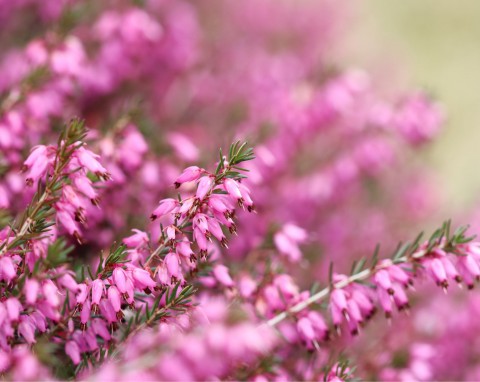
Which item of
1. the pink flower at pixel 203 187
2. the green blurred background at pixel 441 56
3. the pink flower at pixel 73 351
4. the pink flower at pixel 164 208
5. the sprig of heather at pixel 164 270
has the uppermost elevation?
the green blurred background at pixel 441 56

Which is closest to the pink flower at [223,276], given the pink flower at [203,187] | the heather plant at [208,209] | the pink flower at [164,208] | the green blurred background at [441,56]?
the heather plant at [208,209]

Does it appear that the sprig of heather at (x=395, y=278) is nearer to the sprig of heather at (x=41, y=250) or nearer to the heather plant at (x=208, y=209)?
the heather plant at (x=208, y=209)

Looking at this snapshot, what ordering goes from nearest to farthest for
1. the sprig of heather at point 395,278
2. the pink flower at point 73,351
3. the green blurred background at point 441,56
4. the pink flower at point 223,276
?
the pink flower at point 73,351
the sprig of heather at point 395,278
the pink flower at point 223,276
the green blurred background at point 441,56

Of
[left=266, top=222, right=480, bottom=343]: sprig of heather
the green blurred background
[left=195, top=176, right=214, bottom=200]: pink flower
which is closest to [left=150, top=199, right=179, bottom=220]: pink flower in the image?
[left=195, top=176, right=214, bottom=200]: pink flower

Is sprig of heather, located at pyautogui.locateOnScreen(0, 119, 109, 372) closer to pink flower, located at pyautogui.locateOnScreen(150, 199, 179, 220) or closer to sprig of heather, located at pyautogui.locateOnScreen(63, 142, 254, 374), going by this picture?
sprig of heather, located at pyautogui.locateOnScreen(63, 142, 254, 374)

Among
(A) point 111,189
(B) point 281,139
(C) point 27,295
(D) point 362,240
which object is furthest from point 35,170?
(D) point 362,240

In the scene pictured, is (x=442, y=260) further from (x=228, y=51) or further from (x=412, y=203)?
(x=228, y=51)
